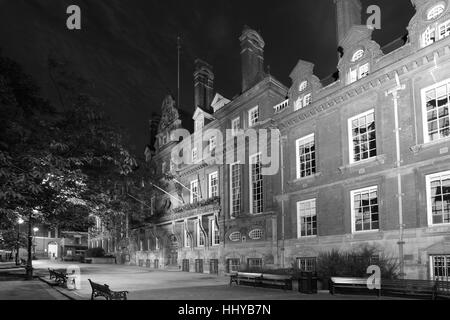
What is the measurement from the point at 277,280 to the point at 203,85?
27353mm

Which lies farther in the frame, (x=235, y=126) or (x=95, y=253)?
(x=95, y=253)

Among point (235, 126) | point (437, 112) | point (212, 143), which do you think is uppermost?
point (235, 126)

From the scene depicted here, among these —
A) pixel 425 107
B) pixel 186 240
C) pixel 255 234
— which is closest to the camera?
pixel 425 107

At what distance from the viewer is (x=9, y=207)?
16516 millimetres

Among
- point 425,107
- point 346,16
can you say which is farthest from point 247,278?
point 346,16

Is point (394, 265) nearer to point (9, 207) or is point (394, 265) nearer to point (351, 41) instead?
point (351, 41)

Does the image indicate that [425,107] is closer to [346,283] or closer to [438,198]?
[438,198]

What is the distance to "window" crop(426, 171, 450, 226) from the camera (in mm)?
17953

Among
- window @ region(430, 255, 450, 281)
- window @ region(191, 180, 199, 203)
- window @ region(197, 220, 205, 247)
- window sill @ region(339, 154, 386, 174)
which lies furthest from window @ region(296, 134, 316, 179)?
window @ region(191, 180, 199, 203)

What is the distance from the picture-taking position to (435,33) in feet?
63.1

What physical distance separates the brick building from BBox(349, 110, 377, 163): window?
56mm

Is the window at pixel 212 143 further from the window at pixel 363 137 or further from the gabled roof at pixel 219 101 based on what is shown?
the window at pixel 363 137

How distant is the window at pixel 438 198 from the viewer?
58.9 feet
